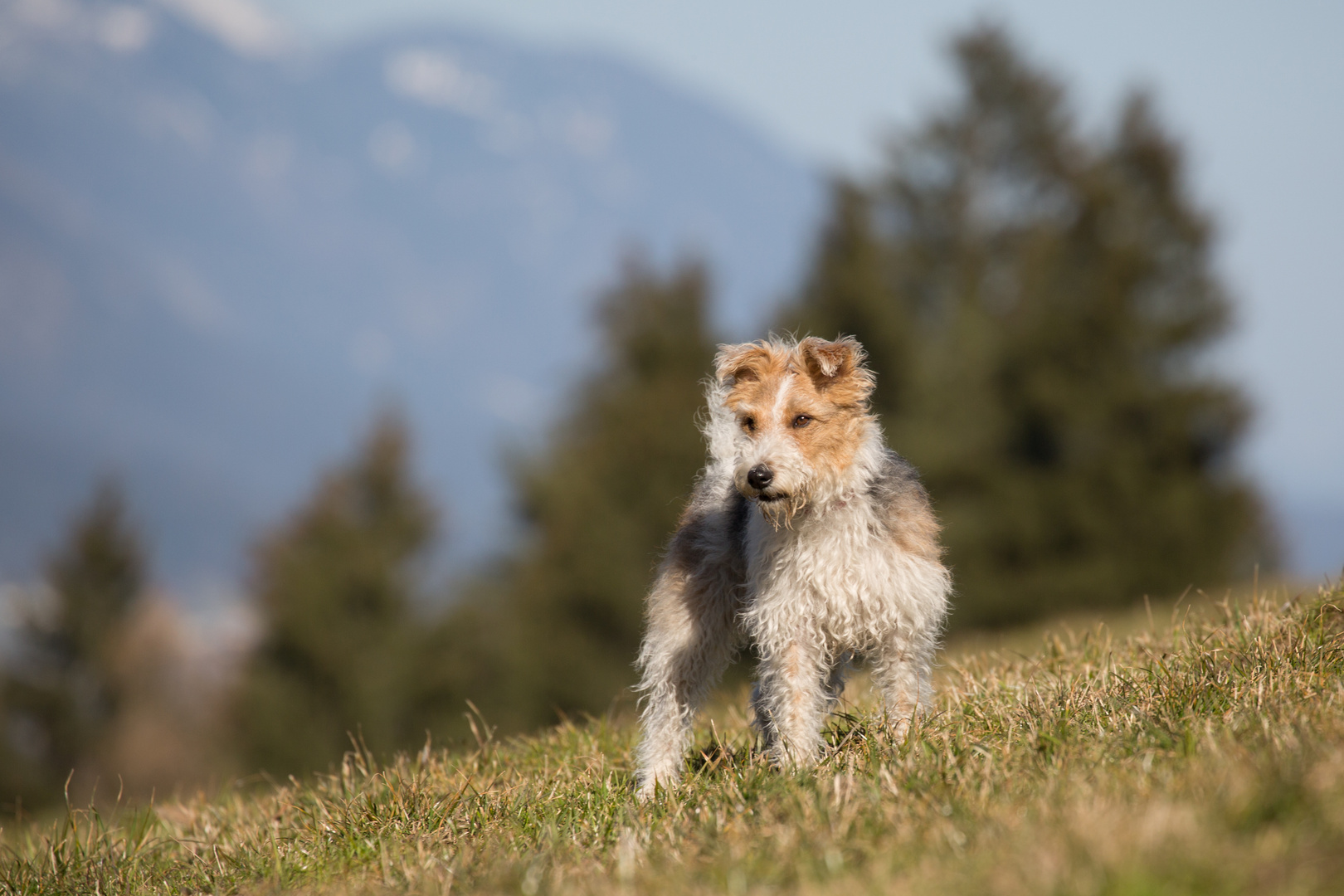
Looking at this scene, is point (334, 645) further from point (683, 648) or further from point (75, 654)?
point (683, 648)

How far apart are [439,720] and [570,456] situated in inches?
388

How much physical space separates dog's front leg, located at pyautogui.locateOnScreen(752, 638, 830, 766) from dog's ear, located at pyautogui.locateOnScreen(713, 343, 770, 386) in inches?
63.7

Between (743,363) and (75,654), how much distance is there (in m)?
50.1

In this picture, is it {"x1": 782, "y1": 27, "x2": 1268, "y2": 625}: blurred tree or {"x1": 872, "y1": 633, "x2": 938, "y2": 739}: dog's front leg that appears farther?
{"x1": 782, "y1": 27, "x2": 1268, "y2": 625}: blurred tree

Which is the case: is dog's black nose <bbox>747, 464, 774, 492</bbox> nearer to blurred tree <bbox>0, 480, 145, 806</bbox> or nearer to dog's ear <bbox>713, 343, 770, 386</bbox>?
dog's ear <bbox>713, 343, 770, 386</bbox>

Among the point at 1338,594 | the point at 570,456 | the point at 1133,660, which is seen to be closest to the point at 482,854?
the point at 1133,660

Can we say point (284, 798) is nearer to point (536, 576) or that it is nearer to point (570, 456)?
point (536, 576)

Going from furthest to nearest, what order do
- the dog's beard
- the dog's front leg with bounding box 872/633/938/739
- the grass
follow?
the dog's front leg with bounding box 872/633/938/739
the dog's beard
the grass

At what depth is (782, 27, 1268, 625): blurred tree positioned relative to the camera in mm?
34344

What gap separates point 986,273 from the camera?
38.2 metres

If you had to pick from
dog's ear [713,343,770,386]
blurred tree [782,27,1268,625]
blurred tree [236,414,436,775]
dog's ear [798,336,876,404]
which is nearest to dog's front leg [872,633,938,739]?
dog's ear [798,336,876,404]

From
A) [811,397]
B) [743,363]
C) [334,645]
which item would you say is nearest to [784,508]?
[811,397]

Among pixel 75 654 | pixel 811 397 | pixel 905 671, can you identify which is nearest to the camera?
pixel 905 671

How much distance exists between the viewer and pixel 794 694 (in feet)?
19.5
